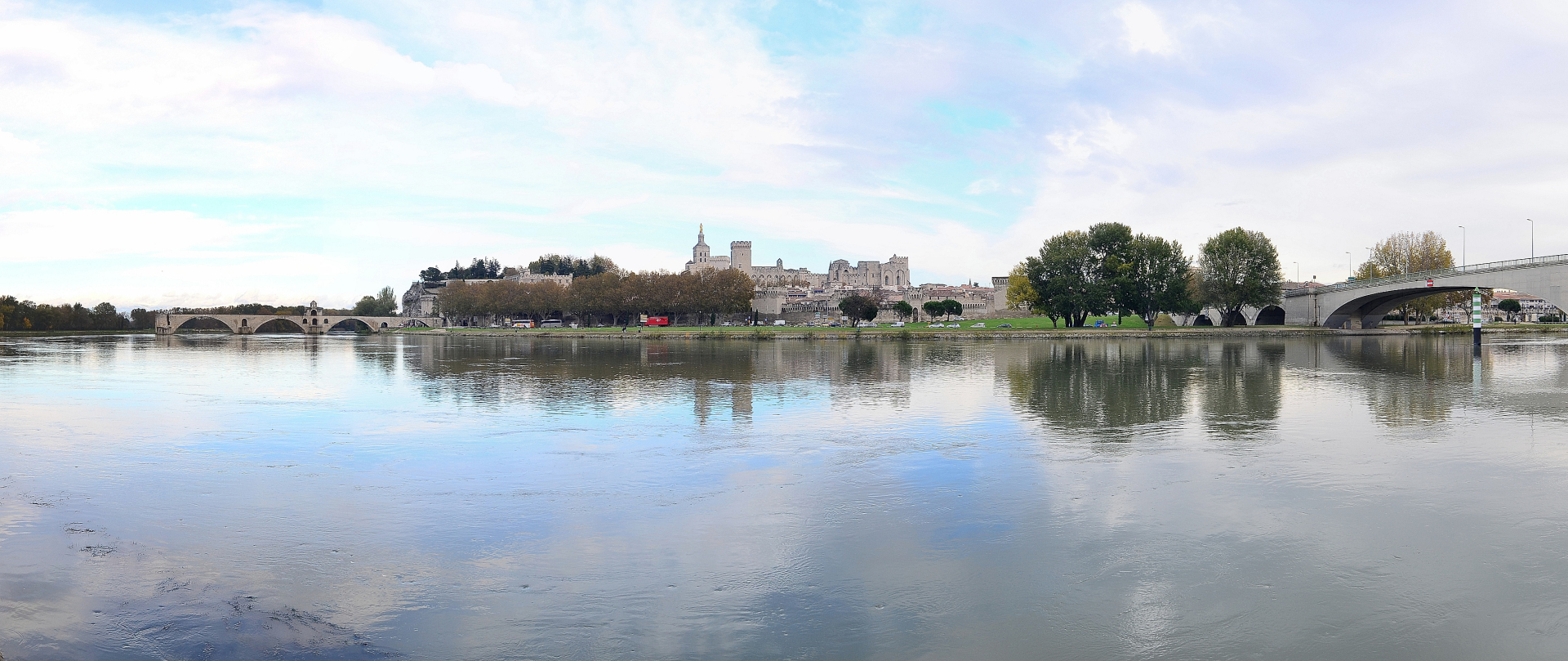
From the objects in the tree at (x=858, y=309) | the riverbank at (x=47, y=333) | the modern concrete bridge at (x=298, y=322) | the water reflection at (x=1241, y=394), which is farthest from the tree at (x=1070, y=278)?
the riverbank at (x=47, y=333)

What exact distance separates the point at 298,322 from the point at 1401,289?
148m

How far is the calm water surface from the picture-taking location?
617 centimetres

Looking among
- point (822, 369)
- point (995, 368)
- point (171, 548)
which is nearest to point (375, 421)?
point (171, 548)

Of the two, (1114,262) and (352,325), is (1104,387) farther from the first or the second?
(352,325)

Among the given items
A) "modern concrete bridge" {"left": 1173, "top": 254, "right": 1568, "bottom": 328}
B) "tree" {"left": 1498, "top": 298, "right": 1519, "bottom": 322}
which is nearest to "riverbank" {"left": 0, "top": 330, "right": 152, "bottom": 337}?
"modern concrete bridge" {"left": 1173, "top": 254, "right": 1568, "bottom": 328}

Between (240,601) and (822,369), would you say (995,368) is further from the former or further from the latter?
(240,601)

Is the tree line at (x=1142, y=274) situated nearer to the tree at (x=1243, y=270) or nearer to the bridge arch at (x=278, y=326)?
the tree at (x=1243, y=270)

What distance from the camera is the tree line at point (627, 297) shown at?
10819cm

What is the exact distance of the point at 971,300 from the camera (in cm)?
18462

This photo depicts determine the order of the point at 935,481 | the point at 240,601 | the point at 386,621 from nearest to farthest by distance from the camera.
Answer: the point at 386,621 < the point at 240,601 < the point at 935,481

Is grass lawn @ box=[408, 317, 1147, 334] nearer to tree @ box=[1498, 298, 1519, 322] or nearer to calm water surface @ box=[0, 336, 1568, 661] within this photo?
calm water surface @ box=[0, 336, 1568, 661]

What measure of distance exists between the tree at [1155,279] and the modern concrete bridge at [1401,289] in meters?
12.1

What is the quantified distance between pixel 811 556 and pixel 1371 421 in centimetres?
1317

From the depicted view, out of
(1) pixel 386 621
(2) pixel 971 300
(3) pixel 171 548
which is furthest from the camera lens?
(2) pixel 971 300
